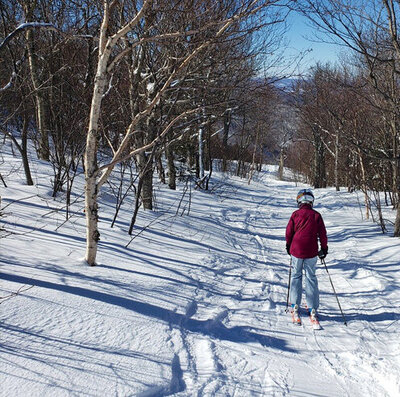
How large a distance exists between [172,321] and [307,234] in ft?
6.71

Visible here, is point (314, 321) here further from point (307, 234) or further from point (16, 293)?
point (16, 293)

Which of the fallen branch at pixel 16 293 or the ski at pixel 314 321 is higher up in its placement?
the fallen branch at pixel 16 293

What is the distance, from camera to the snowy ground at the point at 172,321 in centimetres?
256

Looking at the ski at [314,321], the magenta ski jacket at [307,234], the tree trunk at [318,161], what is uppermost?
the tree trunk at [318,161]

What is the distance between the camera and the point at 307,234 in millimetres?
4203

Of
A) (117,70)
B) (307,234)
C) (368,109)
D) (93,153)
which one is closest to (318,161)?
(368,109)

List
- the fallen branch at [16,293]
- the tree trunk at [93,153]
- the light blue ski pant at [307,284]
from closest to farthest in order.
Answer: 1. the fallen branch at [16,293]
2. the tree trunk at [93,153]
3. the light blue ski pant at [307,284]

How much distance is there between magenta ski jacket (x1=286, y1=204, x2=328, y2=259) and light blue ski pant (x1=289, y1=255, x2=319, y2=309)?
10 centimetres

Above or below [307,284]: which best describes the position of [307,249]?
above

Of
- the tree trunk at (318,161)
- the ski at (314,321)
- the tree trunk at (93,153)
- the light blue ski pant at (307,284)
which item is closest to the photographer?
the tree trunk at (93,153)

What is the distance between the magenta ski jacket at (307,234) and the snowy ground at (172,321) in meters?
0.86

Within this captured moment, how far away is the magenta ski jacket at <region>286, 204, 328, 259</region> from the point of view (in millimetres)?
4203

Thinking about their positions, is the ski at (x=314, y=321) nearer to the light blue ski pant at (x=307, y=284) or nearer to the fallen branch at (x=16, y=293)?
the light blue ski pant at (x=307, y=284)

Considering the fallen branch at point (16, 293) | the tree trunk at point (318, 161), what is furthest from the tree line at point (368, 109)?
the fallen branch at point (16, 293)
